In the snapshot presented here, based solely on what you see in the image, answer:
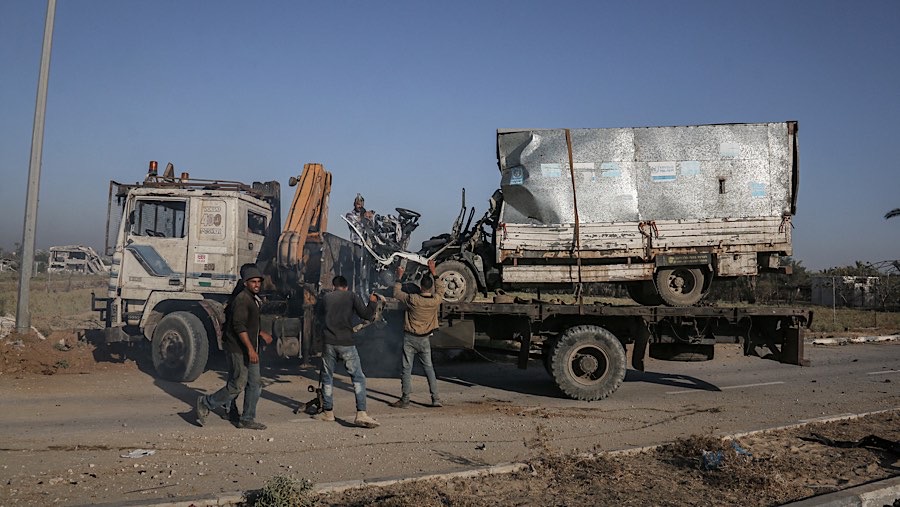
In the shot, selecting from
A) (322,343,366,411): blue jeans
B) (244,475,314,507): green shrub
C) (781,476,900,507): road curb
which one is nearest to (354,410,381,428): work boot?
(322,343,366,411): blue jeans

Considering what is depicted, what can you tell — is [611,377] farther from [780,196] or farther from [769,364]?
[769,364]

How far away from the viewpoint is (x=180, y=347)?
379 inches

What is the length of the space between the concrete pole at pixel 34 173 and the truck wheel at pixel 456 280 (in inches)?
292

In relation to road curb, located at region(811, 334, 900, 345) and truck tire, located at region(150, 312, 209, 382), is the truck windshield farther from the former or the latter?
road curb, located at region(811, 334, 900, 345)

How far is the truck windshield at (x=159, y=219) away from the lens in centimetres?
1023

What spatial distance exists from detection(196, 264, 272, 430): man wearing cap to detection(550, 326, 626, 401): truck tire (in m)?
4.13

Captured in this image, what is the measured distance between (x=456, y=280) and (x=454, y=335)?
1.27 metres

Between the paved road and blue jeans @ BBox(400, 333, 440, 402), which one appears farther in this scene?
blue jeans @ BBox(400, 333, 440, 402)

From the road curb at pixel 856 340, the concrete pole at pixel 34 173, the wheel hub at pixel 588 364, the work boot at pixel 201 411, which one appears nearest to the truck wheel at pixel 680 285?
the wheel hub at pixel 588 364

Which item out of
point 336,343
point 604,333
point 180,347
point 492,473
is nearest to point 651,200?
point 604,333

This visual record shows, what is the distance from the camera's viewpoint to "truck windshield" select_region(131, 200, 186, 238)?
10.2 metres

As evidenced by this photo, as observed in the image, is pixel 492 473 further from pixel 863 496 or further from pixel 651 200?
pixel 651 200

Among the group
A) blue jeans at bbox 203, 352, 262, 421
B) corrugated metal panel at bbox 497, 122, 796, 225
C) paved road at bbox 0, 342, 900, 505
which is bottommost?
paved road at bbox 0, 342, 900, 505

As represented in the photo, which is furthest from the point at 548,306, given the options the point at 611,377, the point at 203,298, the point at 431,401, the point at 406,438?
the point at 203,298
